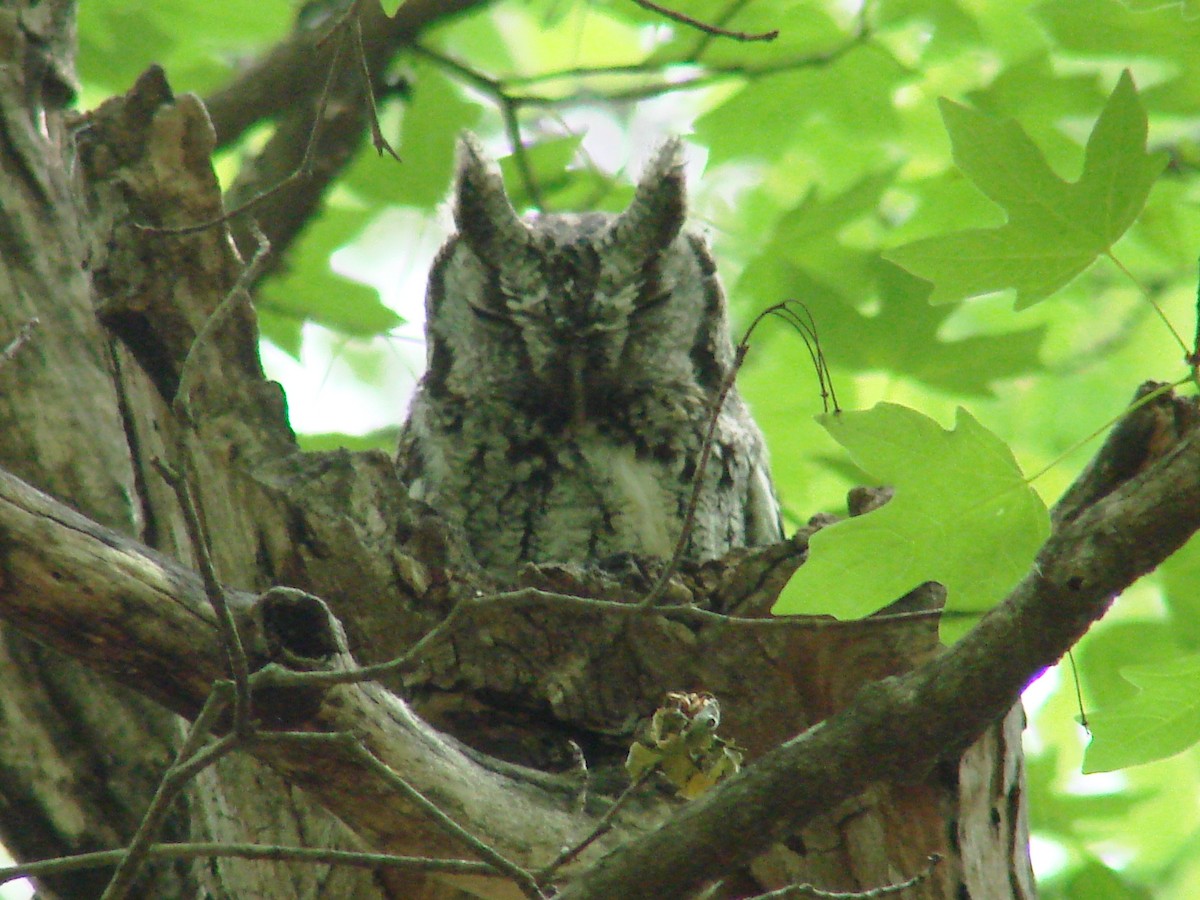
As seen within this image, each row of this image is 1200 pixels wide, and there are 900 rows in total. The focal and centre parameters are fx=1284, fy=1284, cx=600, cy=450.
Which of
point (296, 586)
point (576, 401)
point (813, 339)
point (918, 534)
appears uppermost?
point (576, 401)

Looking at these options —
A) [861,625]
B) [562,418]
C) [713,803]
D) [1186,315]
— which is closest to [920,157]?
[1186,315]

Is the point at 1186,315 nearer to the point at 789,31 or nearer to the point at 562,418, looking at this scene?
the point at 789,31

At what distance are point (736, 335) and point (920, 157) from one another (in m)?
0.78

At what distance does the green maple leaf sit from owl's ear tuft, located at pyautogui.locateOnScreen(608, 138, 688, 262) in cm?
141

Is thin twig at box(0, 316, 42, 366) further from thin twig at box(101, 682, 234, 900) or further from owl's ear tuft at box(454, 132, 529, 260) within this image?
owl's ear tuft at box(454, 132, 529, 260)

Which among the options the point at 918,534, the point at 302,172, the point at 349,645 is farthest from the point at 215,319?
the point at 918,534

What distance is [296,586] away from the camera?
6.95 feet

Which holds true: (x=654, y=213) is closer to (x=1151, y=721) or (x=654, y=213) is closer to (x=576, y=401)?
(x=576, y=401)

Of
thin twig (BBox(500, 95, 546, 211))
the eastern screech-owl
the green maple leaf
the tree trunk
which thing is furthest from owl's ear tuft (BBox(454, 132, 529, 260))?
the green maple leaf

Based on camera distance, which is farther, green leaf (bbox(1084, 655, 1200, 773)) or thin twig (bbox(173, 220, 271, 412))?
green leaf (bbox(1084, 655, 1200, 773))

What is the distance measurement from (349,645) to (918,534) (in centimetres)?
100

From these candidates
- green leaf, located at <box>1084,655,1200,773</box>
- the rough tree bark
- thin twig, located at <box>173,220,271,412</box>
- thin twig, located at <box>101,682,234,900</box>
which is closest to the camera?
thin twig, located at <box>101,682,234,900</box>

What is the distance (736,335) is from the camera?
3.52 metres

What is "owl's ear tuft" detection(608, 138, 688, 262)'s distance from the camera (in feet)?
9.99
